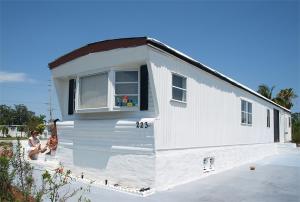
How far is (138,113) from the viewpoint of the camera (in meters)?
8.61

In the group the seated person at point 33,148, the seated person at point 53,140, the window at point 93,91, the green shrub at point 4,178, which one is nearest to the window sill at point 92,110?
the window at point 93,91

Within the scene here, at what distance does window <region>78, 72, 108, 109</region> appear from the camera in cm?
906

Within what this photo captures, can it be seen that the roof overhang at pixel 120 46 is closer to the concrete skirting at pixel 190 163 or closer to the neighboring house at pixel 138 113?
the neighboring house at pixel 138 113

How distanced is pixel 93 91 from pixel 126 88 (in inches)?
44.2

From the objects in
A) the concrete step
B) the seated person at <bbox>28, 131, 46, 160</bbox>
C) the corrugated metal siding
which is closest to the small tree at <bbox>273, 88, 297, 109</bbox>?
the concrete step

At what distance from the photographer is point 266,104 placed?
1952 centimetres

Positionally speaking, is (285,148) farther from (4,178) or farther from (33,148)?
→ (4,178)

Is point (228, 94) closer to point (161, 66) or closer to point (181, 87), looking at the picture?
point (181, 87)

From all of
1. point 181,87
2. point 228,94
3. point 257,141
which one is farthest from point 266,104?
point 181,87

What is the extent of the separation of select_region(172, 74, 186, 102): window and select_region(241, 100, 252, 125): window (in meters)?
6.16

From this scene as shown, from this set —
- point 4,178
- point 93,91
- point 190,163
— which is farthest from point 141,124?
point 4,178

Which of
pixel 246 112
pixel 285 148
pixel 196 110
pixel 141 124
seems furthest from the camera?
pixel 285 148

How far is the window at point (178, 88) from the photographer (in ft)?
30.2

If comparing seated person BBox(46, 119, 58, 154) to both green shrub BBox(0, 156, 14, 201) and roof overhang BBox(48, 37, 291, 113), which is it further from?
green shrub BBox(0, 156, 14, 201)
